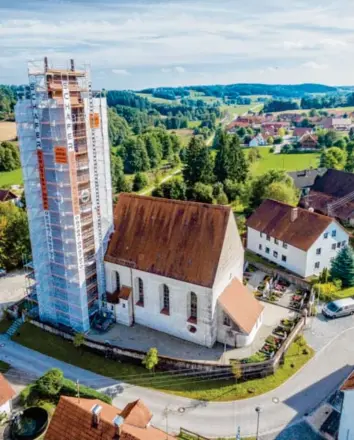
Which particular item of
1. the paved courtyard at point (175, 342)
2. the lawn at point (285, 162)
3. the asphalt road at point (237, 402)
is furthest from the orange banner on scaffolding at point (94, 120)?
Result: the lawn at point (285, 162)

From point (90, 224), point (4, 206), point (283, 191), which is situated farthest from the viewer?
point (283, 191)

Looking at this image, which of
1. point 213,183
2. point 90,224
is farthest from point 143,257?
point 213,183

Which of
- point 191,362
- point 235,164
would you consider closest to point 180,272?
point 191,362

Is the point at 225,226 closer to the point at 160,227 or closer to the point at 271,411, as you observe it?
the point at 160,227

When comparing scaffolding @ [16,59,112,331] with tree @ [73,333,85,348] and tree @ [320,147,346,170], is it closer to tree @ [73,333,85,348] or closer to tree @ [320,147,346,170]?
tree @ [73,333,85,348]

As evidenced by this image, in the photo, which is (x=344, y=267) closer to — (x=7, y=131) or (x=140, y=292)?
(x=140, y=292)

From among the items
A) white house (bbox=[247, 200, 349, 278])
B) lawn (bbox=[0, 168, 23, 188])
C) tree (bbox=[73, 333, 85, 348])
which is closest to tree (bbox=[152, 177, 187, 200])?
white house (bbox=[247, 200, 349, 278])

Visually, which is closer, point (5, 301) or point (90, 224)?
point (90, 224)
